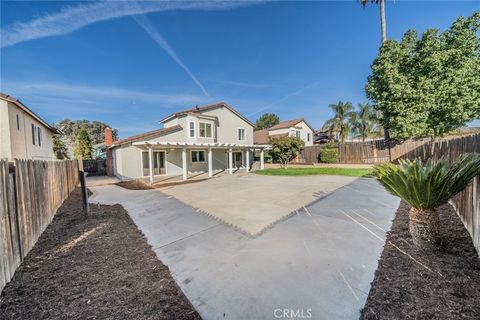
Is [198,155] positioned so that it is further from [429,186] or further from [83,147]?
[83,147]

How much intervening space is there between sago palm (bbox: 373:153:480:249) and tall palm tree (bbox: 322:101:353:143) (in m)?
29.9

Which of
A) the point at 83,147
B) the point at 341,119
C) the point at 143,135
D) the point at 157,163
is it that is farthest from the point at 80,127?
the point at 341,119

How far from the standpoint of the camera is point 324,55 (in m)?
15.7

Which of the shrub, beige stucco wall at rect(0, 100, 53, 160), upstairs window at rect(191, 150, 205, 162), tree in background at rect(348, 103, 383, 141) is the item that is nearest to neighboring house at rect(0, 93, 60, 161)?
beige stucco wall at rect(0, 100, 53, 160)

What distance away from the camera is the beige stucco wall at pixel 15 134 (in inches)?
445

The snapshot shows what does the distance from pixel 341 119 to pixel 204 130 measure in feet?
73.5

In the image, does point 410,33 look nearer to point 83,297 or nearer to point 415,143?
point 415,143

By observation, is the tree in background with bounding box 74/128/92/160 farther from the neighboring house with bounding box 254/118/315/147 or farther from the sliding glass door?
the neighboring house with bounding box 254/118/315/147

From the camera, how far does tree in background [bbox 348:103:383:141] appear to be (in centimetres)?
3062

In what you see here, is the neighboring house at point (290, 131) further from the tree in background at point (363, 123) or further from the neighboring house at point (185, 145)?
the neighboring house at point (185, 145)

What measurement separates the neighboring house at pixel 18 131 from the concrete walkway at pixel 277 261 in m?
11.7

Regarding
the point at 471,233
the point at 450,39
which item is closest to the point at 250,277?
the point at 471,233

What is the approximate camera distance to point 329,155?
2108 cm

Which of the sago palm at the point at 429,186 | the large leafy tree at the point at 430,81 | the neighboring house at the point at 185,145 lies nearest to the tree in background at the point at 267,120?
the neighboring house at the point at 185,145
